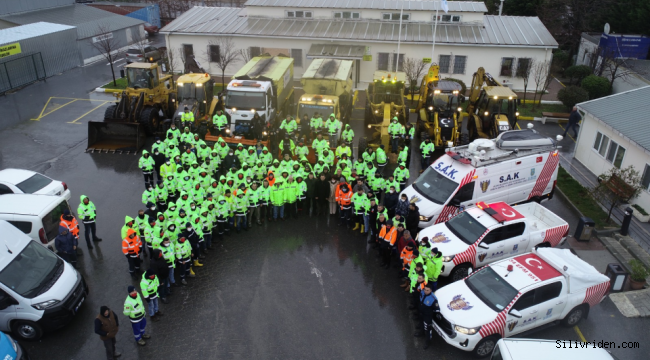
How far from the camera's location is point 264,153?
15.5m

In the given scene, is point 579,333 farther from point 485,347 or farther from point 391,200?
point 391,200

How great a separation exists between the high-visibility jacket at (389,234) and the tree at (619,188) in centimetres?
719

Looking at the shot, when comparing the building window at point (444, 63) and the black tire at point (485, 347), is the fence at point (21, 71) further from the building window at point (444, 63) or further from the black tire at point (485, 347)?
the black tire at point (485, 347)

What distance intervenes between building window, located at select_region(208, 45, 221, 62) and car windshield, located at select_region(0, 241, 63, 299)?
2047 cm

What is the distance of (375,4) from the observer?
2925cm

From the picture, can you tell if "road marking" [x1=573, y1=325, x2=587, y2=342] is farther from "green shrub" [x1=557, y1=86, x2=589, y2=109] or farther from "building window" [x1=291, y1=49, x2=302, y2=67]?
"building window" [x1=291, y1=49, x2=302, y2=67]

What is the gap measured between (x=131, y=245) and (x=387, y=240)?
6249mm

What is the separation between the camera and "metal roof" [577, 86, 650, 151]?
1492 cm

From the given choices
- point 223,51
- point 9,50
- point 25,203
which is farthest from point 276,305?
point 9,50

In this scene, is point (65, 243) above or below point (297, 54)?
below

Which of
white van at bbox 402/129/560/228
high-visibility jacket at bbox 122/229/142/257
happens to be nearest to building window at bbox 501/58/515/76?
white van at bbox 402/129/560/228

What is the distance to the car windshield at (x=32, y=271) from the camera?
9336mm

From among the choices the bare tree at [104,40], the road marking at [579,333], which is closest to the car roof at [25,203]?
the road marking at [579,333]

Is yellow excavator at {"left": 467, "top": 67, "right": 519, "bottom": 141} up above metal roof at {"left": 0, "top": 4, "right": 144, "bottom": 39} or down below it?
below
